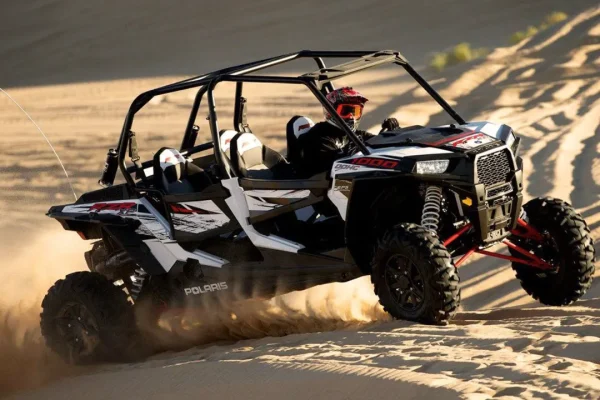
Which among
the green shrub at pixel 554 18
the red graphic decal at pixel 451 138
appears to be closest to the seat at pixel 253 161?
the red graphic decal at pixel 451 138

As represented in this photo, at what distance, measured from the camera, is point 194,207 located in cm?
765

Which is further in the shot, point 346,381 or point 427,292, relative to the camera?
point 427,292

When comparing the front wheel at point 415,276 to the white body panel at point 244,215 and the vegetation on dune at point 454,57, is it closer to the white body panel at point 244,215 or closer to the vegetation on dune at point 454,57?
the white body panel at point 244,215

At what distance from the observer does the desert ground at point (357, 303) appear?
553 cm

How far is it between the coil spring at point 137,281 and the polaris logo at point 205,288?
39 centimetres

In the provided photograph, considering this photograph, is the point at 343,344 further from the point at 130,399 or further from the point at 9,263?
the point at 9,263

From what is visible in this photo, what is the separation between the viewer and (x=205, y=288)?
774 cm

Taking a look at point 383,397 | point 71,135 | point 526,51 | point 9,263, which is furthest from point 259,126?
point 383,397

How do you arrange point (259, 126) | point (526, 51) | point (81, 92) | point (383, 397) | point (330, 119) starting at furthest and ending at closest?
point (81, 92) < point (526, 51) < point (259, 126) < point (330, 119) < point (383, 397)

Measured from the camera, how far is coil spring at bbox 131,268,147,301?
8.03 meters

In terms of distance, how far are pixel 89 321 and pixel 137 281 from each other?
47 cm

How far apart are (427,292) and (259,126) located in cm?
1038

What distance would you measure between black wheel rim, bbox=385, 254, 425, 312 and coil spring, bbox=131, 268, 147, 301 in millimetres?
2165

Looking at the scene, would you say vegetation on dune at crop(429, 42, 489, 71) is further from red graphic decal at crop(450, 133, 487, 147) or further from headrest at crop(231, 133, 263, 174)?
red graphic decal at crop(450, 133, 487, 147)
